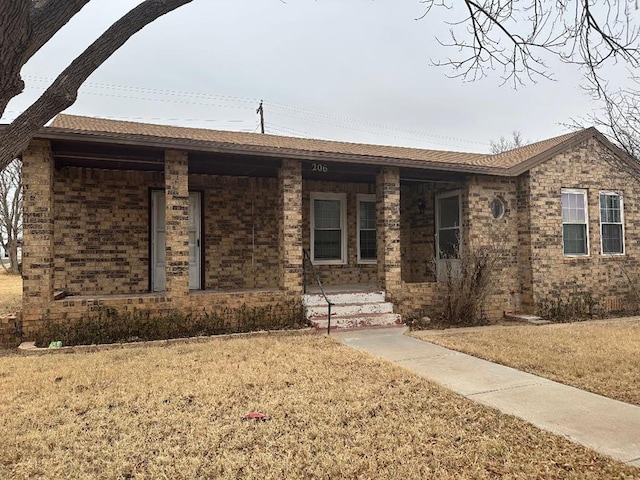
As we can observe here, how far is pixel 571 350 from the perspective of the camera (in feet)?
21.9

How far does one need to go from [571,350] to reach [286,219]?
5165 millimetres

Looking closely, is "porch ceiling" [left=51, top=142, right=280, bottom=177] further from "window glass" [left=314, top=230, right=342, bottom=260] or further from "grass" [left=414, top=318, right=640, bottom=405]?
"grass" [left=414, top=318, right=640, bottom=405]

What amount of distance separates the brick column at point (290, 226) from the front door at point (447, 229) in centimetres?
365

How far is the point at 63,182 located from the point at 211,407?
22.3 ft

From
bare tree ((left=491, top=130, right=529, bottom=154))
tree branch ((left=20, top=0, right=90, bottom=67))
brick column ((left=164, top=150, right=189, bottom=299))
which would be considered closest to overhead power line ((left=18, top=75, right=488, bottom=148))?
bare tree ((left=491, top=130, right=529, bottom=154))

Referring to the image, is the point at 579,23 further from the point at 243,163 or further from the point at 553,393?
the point at 243,163

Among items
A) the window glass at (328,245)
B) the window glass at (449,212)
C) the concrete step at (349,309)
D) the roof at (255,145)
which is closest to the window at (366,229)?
the window glass at (328,245)

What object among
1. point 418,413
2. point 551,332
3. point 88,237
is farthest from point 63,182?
point 551,332

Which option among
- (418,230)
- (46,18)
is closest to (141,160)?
(46,18)

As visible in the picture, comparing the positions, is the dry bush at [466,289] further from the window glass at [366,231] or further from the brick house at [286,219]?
the window glass at [366,231]

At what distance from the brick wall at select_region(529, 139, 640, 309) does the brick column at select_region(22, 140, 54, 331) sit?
9.52 metres

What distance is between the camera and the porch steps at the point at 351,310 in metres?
8.55

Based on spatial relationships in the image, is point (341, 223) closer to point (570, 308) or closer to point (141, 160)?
point (141, 160)

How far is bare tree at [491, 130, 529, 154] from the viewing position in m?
A: 40.1
